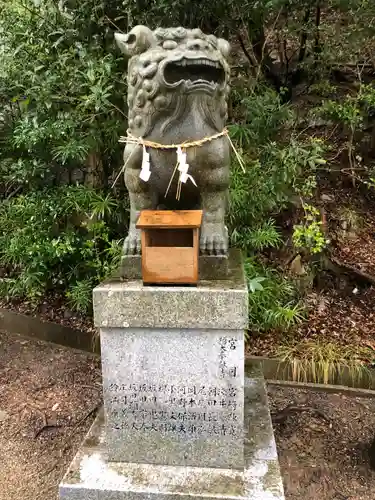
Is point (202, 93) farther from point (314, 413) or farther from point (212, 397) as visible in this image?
Result: point (314, 413)

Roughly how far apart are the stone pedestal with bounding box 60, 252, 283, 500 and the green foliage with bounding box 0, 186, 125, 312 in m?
1.97

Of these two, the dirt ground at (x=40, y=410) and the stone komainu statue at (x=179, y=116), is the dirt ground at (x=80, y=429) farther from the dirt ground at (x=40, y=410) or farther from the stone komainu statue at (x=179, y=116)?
the stone komainu statue at (x=179, y=116)

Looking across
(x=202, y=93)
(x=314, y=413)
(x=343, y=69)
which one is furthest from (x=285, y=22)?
(x=314, y=413)

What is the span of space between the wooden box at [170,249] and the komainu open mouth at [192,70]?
595mm

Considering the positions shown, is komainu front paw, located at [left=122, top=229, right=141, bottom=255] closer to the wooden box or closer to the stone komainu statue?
the stone komainu statue

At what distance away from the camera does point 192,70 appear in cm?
198

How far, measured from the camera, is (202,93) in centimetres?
198

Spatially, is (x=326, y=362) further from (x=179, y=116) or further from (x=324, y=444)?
(x=179, y=116)

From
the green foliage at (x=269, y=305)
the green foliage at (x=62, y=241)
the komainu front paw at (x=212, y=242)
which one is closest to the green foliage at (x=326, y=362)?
the green foliage at (x=269, y=305)

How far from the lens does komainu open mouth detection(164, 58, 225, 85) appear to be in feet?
6.32

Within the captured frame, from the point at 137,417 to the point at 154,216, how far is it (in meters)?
1.02

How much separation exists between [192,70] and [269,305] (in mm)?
2648

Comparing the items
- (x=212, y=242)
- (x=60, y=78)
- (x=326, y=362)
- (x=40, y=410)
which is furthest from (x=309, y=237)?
(x=40, y=410)

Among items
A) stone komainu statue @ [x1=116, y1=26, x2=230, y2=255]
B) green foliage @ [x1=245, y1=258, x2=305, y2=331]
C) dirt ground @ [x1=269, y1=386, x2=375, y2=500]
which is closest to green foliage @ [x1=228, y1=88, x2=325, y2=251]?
green foliage @ [x1=245, y1=258, x2=305, y2=331]
